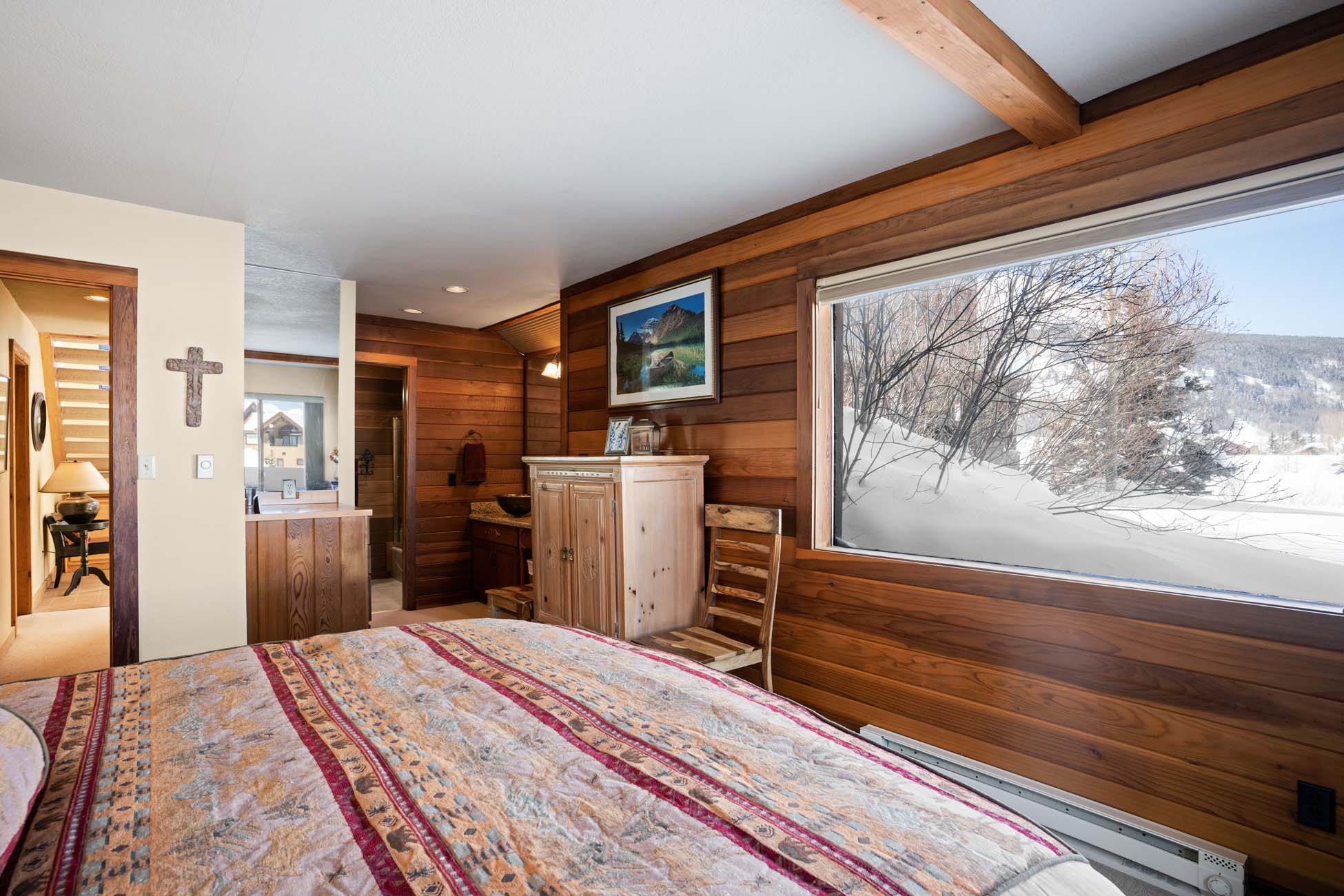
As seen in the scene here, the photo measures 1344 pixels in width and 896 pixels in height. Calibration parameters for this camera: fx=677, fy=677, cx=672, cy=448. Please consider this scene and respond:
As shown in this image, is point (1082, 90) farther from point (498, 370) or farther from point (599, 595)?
point (498, 370)

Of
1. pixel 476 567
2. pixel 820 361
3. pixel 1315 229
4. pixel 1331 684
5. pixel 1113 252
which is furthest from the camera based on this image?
pixel 476 567

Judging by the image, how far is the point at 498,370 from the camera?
247 inches

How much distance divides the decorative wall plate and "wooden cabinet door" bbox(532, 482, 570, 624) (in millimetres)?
4350

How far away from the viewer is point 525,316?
5645mm

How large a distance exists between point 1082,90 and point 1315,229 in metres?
0.78

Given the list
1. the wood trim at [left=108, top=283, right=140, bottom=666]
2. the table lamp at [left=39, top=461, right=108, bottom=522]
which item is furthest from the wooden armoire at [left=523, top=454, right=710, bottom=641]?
the table lamp at [left=39, top=461, right=108, bottom=522]

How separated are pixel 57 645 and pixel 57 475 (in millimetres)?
2567

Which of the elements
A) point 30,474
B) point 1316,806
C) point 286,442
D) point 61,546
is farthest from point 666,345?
point 61,546

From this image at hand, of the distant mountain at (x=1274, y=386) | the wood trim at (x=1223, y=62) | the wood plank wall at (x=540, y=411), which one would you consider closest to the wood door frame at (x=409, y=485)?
the wood plank wall at (x=540, y=411)

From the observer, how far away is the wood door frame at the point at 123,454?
10.2 ft

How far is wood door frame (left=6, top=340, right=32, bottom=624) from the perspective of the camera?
4547mm

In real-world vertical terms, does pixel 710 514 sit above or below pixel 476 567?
above

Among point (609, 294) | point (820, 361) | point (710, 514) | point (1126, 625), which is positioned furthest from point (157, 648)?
point (1126, 625)

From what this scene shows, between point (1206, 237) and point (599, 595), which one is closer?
point (1206, 237)
